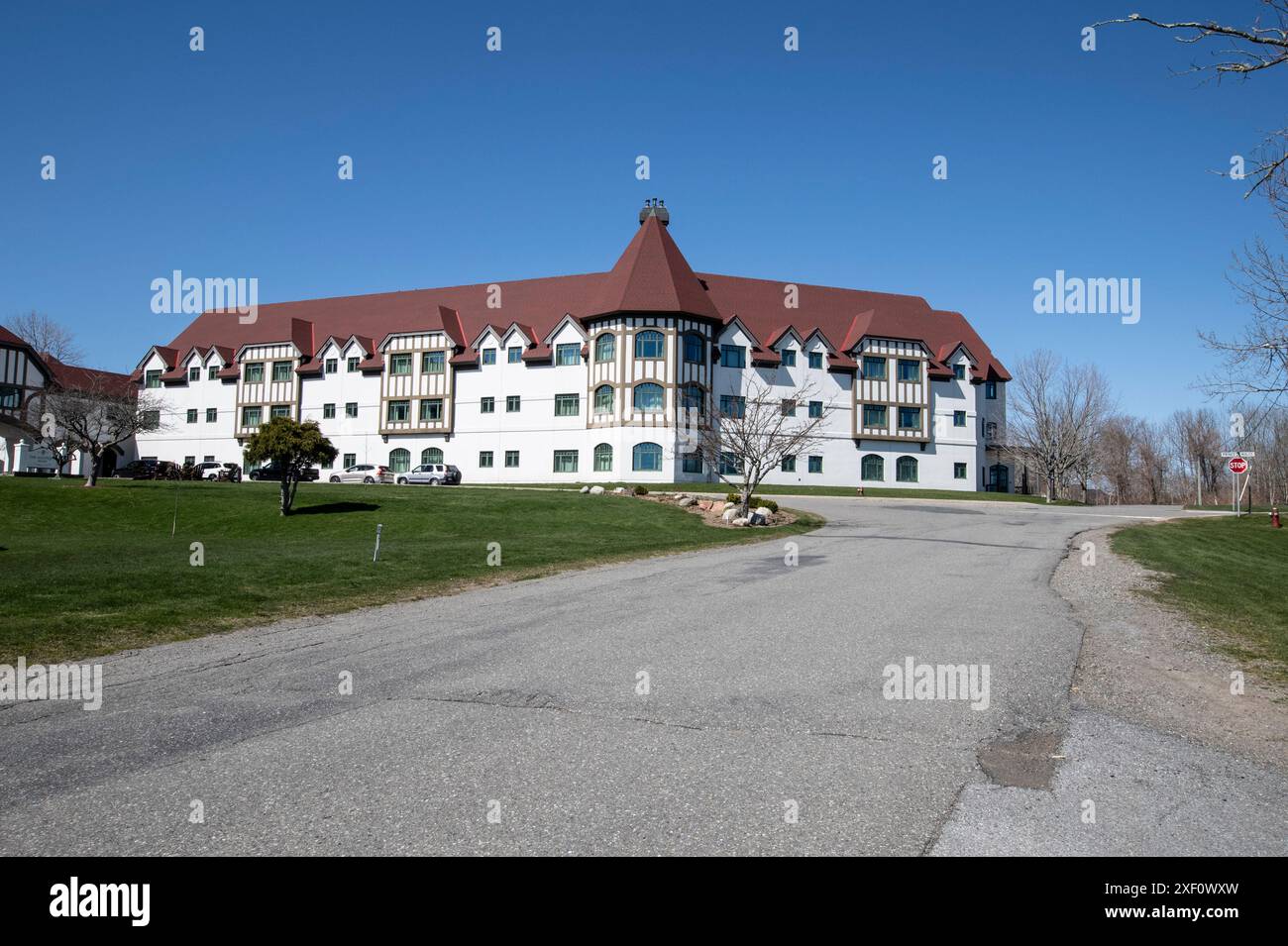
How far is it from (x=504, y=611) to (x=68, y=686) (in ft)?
18.3

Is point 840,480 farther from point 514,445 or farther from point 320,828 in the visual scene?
point 320,828

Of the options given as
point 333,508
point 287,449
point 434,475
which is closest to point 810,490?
point 434,475

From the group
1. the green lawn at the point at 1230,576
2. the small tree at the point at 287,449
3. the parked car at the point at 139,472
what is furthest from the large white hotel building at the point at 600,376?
the green lawn at the point at 1230,576

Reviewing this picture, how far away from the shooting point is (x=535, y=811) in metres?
4.57

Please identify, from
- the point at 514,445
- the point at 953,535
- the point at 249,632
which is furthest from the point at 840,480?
the point at 249,632

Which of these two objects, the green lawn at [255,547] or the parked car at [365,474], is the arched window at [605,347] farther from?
the green lawn at [255,547]

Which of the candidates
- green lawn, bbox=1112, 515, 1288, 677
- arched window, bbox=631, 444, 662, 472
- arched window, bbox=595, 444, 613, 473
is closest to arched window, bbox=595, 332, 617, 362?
A: arched window, bbox=595, 444, 613, 473

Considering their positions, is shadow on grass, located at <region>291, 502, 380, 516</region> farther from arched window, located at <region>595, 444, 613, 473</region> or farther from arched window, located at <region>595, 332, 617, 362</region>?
arched window, located at <region>595, 332, 617, 362</region>

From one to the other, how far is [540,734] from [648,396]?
48.8 metres

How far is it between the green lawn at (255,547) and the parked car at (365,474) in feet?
54.9

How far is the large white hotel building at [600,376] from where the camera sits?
54.9 m

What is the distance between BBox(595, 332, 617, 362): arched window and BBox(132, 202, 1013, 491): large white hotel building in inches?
5.1
